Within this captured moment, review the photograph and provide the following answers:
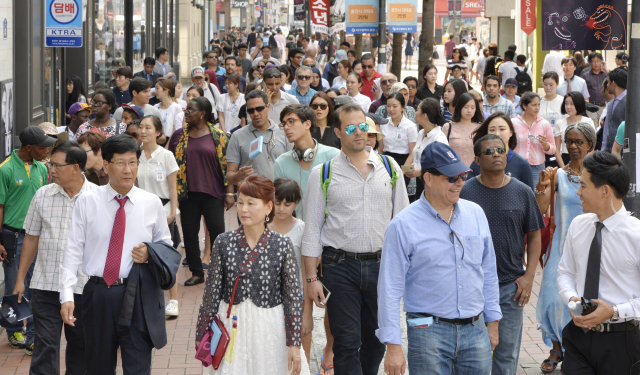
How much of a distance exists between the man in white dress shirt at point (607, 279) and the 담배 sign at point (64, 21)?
8804 mm

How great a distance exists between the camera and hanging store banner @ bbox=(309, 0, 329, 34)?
22797mm

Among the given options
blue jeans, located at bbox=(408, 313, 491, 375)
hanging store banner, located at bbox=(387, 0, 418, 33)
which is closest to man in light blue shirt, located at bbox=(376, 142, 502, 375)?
blue jeans, located at bbox=(408, 313, 491, 375)

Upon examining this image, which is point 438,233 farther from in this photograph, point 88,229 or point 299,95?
point 299,95

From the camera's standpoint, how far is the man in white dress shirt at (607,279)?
4.54 m

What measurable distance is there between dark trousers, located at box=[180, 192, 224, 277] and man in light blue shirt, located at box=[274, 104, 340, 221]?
8.91 feet

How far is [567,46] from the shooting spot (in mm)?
8555

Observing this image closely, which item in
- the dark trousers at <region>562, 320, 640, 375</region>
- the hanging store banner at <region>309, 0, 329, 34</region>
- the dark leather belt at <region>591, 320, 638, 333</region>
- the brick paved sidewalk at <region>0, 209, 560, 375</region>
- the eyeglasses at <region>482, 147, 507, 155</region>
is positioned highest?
the hanging store banner at <region>309, 0, 329, 34</region>

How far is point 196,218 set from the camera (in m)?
9.35

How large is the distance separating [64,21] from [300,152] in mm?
6586

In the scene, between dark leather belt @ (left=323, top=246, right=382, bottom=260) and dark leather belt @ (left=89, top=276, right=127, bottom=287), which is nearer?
dark leather belt @ (left=89, top=276, right=127, bottom=287)

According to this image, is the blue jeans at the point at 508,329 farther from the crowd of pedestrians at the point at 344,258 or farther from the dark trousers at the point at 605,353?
the dark trousers at the point at 605,353

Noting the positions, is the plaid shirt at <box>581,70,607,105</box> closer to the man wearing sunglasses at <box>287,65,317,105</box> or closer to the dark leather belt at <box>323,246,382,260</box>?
the man wearing sunglasses at <box>287,65,317,105</box>

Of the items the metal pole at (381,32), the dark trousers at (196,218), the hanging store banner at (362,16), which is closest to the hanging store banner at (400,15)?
the hanging store banner at (362,16)

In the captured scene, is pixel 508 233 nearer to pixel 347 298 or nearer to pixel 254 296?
pixel 347 298
